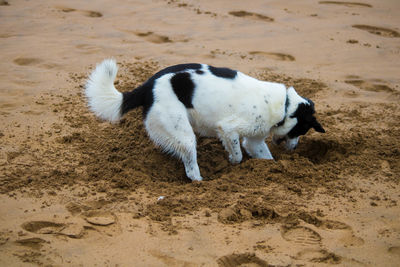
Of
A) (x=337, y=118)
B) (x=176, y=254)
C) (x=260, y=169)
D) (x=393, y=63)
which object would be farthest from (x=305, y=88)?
(x=176, y=254)

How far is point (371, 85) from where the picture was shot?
23.0 feet

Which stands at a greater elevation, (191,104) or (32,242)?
(191,104)

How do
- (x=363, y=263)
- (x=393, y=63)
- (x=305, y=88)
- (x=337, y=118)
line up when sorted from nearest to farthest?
(x=363, y=263)
(x=337, y=118)
(x=305, y=88)
(x=393, y=63)

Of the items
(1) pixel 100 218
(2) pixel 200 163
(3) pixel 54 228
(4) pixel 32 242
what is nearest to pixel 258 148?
(2) pixel 200 163

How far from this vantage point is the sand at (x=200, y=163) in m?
3.49

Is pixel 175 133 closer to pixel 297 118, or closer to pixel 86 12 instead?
pixel 297 118

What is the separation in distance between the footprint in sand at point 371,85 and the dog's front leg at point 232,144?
296 centimetres

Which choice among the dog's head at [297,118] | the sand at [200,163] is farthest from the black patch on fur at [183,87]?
the dog's head at [297,118]

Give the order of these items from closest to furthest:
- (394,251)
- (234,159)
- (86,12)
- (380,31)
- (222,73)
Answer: (394,251)
(222,73)
(234,159)
(380,31)
(86,12)

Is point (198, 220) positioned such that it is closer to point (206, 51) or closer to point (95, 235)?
point (95, 235)

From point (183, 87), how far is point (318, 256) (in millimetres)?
2204

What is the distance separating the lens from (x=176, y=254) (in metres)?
3.39

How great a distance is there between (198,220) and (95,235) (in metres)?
0.87

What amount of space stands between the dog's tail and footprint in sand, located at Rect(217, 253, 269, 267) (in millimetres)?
2057
